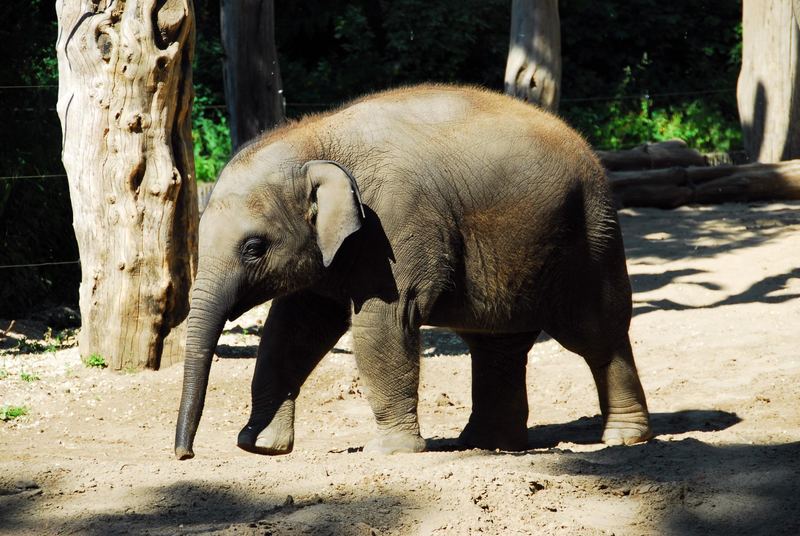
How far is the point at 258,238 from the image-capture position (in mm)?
5566

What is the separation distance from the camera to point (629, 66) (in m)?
22.2

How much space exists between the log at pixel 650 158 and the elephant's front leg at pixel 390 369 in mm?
11424

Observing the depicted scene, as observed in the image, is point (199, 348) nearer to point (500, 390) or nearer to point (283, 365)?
point (283, 365)

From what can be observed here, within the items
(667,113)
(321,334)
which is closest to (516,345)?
(321,334)

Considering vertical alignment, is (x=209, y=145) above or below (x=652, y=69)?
below

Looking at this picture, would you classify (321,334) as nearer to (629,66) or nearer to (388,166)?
(388,166)

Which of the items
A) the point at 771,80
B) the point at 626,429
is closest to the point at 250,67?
the point at 626,429

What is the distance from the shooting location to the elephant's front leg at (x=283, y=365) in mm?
6035

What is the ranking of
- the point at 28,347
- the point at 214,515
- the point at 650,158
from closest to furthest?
the point at 214,515, the point at 28,347, the point at 650,158

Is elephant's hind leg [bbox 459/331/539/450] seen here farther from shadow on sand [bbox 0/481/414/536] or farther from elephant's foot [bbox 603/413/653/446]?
shadow on sand [bbox 0/481/414/536]

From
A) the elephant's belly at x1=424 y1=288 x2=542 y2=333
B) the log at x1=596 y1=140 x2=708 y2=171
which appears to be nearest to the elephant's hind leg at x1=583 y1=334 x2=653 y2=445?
the elephant's belly at x1=424 y1=288 x2=542 y2=333

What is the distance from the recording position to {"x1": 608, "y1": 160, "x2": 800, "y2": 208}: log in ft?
52.0

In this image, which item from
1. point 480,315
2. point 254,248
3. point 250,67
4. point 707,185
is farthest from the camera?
point 707,185

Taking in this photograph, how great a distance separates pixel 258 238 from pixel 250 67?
4.81 m
